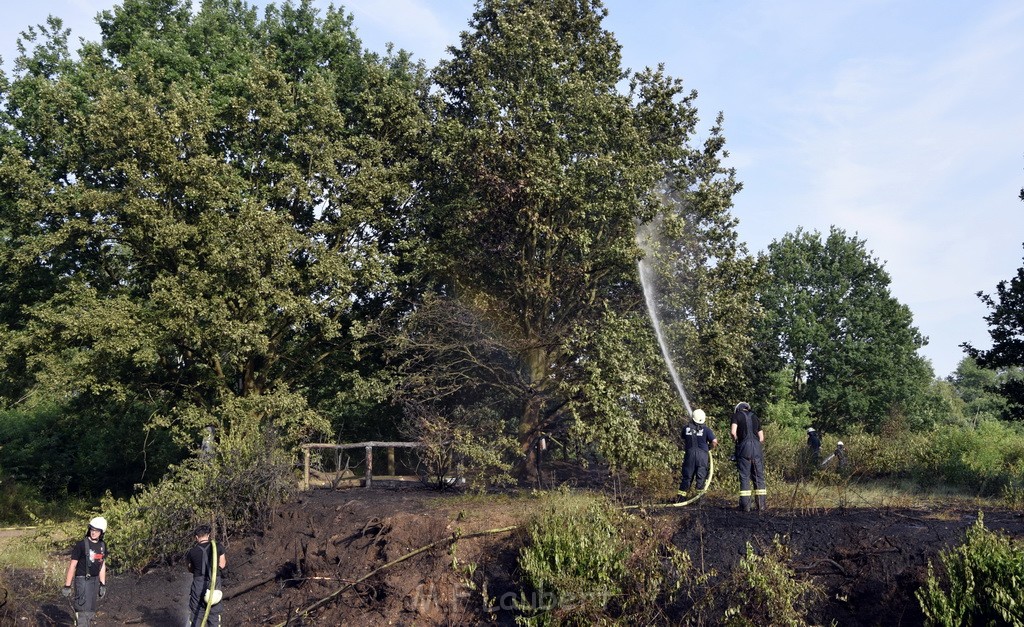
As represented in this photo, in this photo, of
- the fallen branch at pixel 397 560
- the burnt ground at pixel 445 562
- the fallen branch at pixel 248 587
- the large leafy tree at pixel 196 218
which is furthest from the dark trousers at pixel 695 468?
the large leafy tree at pixel 196 218

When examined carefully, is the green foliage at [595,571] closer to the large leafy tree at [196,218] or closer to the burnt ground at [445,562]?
the burnt ground at [445,562]

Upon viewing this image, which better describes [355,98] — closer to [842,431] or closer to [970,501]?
[970,501]

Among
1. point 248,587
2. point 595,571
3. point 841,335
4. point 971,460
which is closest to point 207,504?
point 248,587

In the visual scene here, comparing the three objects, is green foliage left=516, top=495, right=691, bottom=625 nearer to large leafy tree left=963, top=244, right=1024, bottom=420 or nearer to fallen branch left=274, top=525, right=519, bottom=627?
fallen branch left=274, top=525, right=519, bottom=627

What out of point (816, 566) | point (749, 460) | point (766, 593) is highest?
point (749, 460)

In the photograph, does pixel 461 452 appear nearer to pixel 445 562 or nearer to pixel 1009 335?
pixel 445 562

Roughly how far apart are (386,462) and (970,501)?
22.3m

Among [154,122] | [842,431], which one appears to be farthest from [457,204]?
[842,431]

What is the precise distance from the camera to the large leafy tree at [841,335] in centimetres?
4375

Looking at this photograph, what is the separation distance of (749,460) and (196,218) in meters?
14.4

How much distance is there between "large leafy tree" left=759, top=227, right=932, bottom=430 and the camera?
43.8 m

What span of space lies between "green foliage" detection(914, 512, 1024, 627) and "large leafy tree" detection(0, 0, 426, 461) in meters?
12.7

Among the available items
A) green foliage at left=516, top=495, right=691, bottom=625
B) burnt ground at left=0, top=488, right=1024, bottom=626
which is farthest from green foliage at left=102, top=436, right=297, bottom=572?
green foliage at left=516, top=495, right=691, bottom=625

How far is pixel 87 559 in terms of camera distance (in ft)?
35.4
